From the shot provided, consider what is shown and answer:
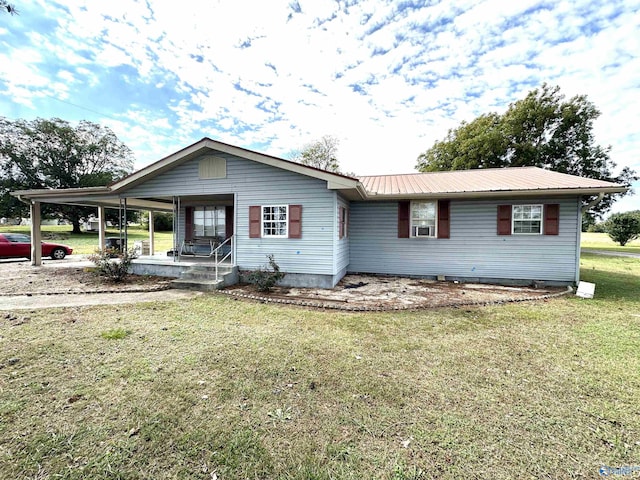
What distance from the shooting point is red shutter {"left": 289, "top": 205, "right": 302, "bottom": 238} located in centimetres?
814

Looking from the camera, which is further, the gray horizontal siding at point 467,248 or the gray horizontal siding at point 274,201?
the gray horizontal siding at point 467,248

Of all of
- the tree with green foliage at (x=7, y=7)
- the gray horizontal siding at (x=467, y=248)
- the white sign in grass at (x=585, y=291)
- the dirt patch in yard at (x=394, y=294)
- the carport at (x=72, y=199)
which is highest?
the tree with green foliage at (x=7, y=7)

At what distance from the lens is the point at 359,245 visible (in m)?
10.3

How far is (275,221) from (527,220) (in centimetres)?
805

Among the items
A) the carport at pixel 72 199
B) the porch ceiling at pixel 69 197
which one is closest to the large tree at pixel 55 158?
the carport at pixel 72 199

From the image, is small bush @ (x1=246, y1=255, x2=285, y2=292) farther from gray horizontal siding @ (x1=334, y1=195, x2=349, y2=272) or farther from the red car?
the red car

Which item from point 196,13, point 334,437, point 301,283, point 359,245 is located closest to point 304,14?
point 196,13

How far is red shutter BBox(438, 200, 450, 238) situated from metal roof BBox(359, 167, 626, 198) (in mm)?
577

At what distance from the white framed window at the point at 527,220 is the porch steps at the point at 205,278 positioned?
30.0ft

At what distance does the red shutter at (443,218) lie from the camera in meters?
9.24

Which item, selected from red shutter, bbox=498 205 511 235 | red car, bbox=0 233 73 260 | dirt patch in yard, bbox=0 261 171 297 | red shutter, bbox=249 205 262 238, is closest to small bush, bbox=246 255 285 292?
red shutter, bbox=249 205 262 238

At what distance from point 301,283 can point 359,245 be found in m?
3.08

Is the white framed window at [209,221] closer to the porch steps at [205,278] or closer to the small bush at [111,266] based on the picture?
the porch steps at [205,278]

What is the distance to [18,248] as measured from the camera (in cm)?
1262
